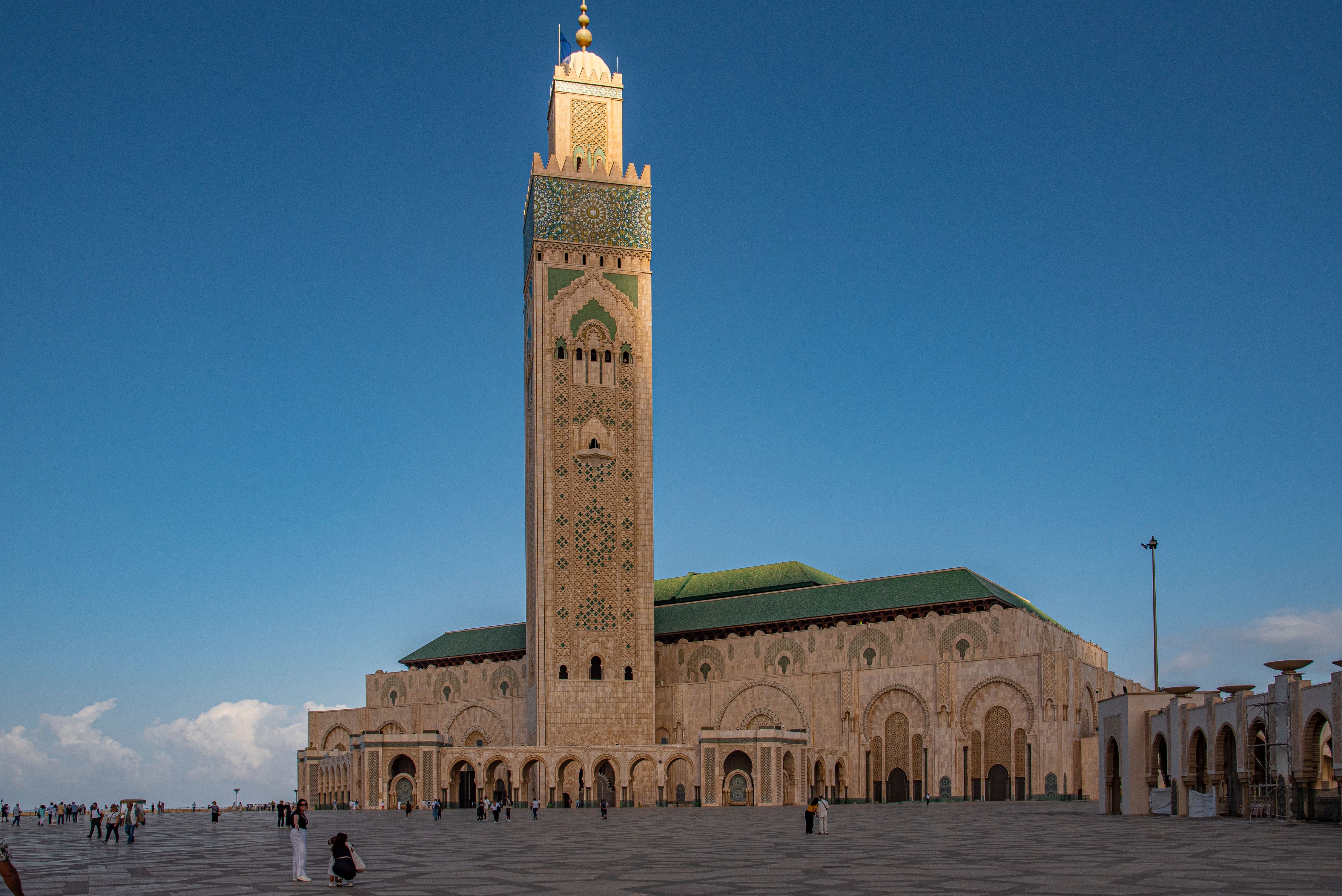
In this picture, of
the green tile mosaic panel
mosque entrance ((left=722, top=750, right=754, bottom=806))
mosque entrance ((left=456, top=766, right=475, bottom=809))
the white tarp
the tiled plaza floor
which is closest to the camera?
the tiled plaza floor

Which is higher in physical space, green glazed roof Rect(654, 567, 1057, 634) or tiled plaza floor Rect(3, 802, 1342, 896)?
green glazed roof Rect(654, 567, 1057, 634)

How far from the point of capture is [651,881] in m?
13.6

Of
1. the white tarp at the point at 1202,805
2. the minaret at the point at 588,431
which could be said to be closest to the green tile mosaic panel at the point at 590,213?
the minaret at the point at 588,431

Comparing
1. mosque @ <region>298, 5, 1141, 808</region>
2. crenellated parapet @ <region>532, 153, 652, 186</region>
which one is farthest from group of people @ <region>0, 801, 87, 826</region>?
crenellated parapet @ <region>532, 153, 652, 186</region>

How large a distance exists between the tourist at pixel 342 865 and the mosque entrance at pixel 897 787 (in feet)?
125

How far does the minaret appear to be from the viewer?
5169 centimetres

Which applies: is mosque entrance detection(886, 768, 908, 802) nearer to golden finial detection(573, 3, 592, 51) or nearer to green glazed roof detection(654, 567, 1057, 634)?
green glazed roof detection(654, 567, 1057, 634)

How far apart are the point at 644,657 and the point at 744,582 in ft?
30.4

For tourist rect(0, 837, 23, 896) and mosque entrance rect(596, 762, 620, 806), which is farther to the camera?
mosque entrance rect(596, 762, 620, 806)

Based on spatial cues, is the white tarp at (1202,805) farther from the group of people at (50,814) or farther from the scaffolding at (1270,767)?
the group of people at (50,814)

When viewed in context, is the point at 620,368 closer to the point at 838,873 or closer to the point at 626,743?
the point at 626,743

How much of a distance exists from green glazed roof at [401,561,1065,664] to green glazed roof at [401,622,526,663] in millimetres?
46

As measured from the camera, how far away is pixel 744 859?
672 inches

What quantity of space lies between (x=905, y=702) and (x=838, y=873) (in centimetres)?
3617
